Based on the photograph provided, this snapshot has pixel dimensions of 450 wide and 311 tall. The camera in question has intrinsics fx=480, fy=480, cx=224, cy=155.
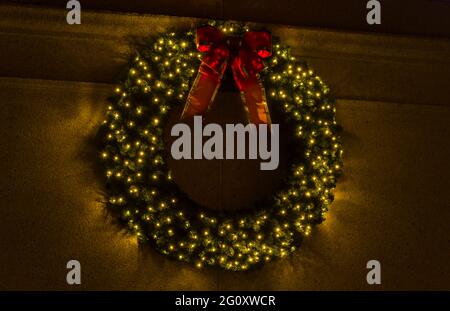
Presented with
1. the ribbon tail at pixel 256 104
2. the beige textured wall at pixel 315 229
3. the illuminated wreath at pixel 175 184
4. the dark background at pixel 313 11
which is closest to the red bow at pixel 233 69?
the ribbon tail at pixel 256 104

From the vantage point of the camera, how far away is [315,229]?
402 centimetres

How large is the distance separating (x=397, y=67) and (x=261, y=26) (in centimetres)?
129

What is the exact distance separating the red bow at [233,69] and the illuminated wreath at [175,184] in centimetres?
13

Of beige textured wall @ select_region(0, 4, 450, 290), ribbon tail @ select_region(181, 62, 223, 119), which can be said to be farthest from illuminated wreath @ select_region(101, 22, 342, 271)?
beige textured wall @ select_region(0, 4, 450, 290)

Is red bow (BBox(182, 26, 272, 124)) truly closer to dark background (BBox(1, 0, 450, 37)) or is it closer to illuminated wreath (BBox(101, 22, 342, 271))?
illuminated wreath (BBox(101, 22, 342, 271))


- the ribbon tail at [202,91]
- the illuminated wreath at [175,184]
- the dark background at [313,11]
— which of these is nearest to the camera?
the illuminated wreath at [175,184]

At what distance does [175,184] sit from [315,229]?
127 cm

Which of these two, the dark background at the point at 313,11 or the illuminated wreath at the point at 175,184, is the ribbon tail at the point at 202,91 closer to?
the illuminated wreath at the point at 175,184

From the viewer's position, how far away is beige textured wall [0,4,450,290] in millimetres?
3672

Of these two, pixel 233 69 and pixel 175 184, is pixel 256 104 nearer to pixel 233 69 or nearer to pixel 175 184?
pixel 233 69

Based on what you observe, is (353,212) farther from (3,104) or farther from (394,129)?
(3,104)

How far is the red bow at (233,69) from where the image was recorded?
12.0 ft

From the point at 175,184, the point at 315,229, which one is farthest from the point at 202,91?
the point at 315,229

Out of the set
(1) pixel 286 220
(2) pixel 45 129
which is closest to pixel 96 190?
(2) pixel 45 129
